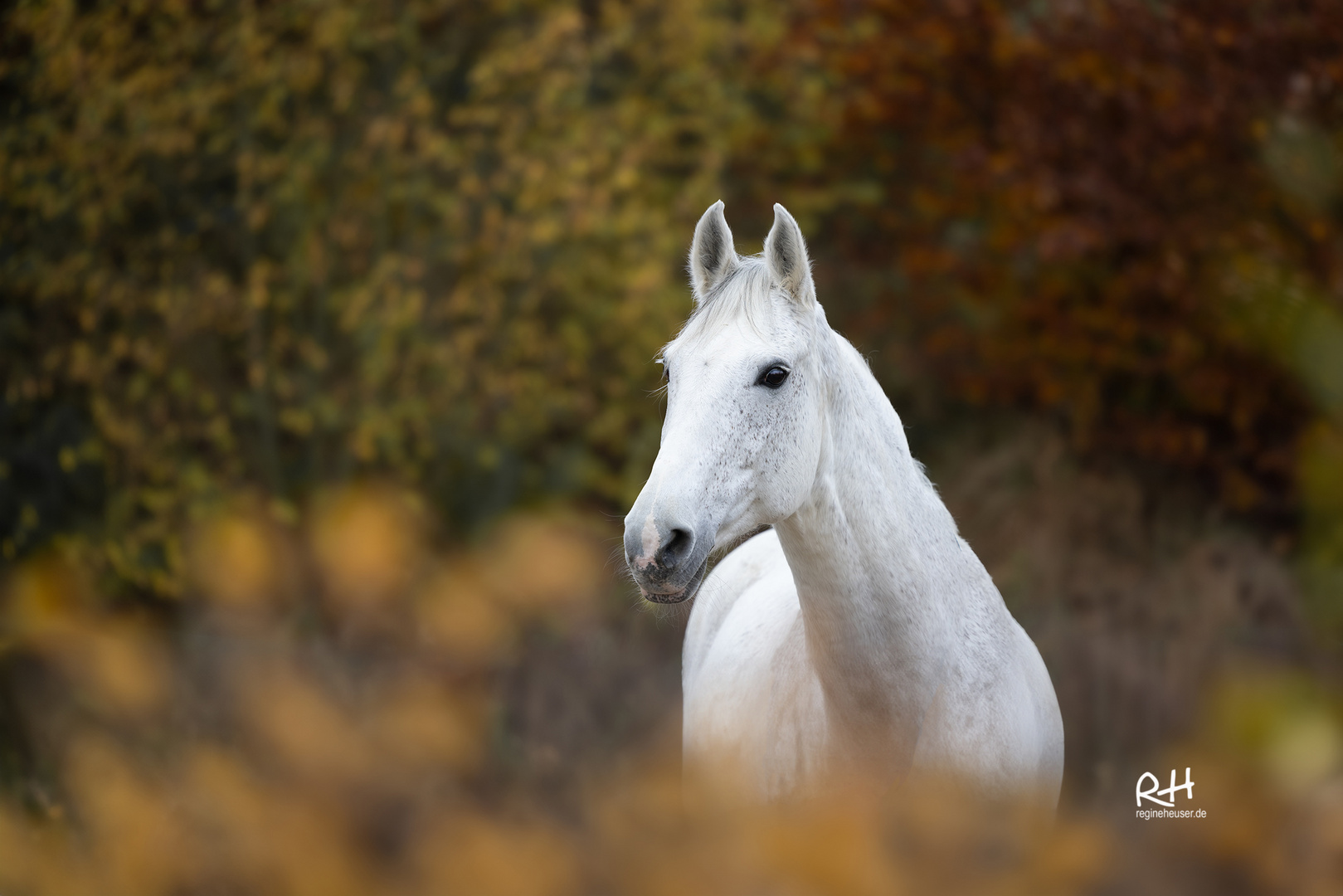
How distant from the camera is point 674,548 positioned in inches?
82.0

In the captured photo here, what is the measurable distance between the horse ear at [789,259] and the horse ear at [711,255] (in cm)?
13

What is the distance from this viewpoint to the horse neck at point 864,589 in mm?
2373

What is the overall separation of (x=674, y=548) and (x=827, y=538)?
44cm

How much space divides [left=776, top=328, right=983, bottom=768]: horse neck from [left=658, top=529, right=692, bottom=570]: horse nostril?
37 centimetres

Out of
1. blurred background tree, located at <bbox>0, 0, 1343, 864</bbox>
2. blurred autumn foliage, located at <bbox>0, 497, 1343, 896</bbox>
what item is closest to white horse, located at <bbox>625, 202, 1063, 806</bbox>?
blurred autumn foliage, located at <bbox>0, 497, 1343, 896</bbox>

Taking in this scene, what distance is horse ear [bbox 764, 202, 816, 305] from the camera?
2322 millimetres

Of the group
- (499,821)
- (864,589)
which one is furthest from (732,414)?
(499,821)

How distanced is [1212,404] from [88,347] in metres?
6.36

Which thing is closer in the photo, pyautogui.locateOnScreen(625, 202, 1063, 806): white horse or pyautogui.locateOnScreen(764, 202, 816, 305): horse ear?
pyautogui.locateOnScreen(625, 202, 1063, 806): white horse

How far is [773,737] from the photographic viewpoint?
2.69m

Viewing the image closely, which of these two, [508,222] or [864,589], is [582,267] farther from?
[864,589]

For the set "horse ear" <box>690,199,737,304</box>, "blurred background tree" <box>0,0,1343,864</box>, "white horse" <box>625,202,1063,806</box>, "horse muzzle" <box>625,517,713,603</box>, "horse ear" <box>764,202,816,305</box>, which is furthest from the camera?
"blurred background tree" <box>0,0,1343,864</box>

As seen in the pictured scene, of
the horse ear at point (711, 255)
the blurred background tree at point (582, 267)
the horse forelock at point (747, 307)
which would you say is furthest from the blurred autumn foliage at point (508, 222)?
the horse forelock at point (747, 307)

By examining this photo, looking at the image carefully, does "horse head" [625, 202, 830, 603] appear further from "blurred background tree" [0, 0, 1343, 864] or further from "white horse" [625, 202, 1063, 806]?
"blurred background tree" [0, 0, 1343, 864]
